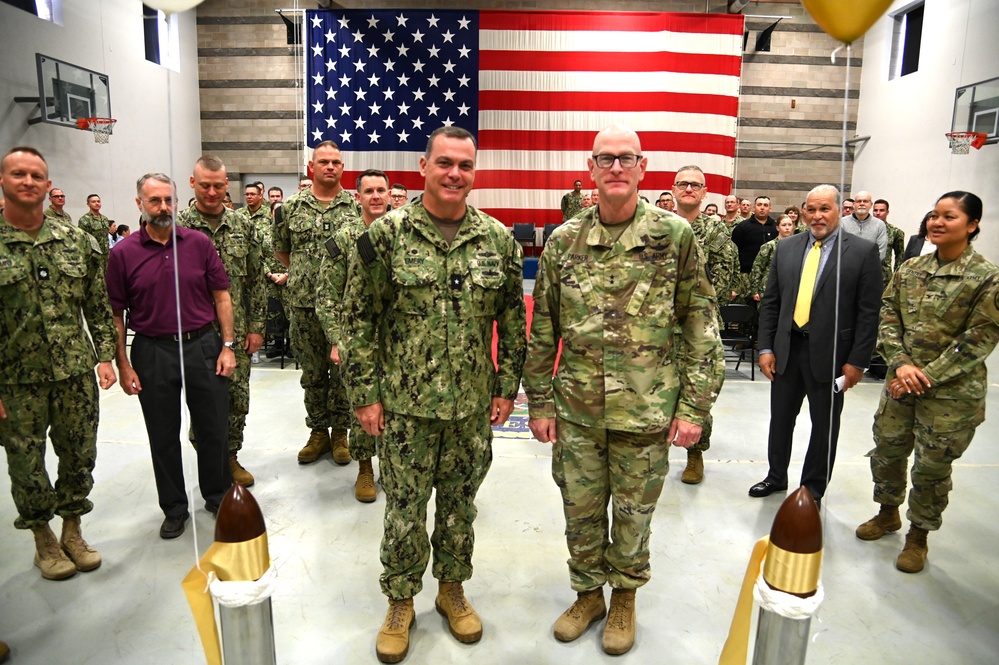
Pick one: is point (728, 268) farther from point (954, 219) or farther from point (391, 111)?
point (391, 111)

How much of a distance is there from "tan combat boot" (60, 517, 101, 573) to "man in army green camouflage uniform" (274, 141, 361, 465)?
1.35m

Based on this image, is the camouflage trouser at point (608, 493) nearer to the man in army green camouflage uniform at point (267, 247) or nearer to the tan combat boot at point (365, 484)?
the tan combat boot at point (365, 484)

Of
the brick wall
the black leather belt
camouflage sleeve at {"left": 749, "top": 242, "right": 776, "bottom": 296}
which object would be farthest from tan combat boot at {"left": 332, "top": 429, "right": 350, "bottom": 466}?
the brick wall

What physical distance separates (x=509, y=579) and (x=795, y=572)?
5.41 ft

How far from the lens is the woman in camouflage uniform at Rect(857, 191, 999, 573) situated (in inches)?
100.0

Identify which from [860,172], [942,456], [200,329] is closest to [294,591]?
[200,329]

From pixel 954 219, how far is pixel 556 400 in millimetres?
1828

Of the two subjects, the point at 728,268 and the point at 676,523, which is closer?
the point at 676,523

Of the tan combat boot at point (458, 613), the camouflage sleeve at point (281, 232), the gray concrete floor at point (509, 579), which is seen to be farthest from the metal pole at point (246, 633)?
the camouflage sleeve at point (281, 232)

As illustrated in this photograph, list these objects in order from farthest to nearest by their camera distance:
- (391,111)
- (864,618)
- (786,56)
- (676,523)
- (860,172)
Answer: (786,56) → (391,111) → (860,172) → (676,523) → (864,618)

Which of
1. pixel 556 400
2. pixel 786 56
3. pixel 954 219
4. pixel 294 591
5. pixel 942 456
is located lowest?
pixel 294 591

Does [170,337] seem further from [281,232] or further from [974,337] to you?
[974,337]

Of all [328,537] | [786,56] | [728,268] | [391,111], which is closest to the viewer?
[328,537]

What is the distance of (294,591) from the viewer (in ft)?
8.30
